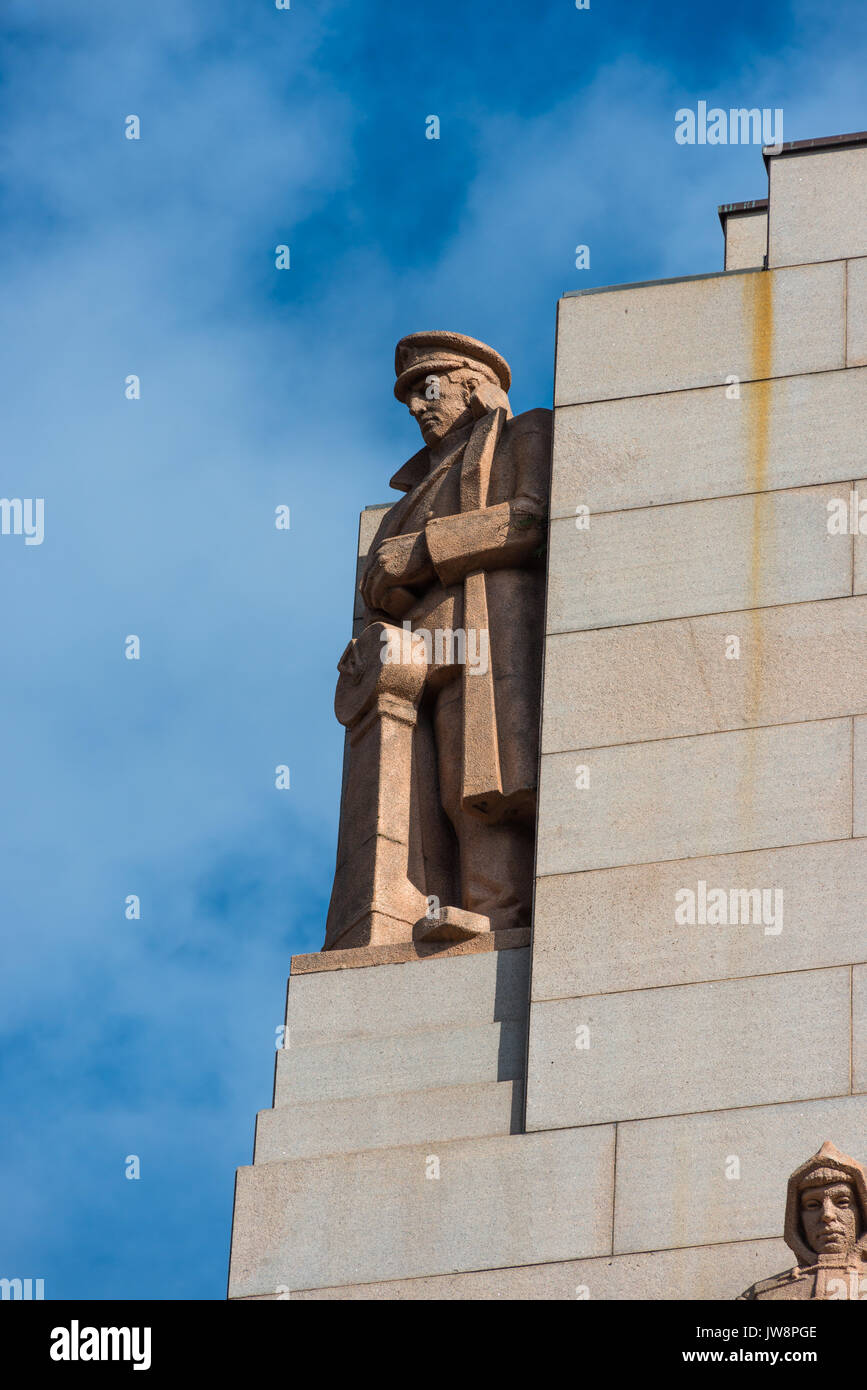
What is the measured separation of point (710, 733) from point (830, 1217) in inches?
149

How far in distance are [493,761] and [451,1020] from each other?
165cm

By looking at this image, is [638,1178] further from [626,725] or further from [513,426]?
[513,426]

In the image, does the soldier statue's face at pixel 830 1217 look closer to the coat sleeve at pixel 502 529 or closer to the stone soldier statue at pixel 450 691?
the stone soldier statue at pixel 450 691

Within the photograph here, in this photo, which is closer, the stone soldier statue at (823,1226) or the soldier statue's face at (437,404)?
the stone soldier statue at (823,1226)

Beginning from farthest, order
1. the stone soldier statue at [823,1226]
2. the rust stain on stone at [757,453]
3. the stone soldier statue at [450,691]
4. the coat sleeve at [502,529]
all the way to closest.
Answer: the coat sleeve at [502,529]
the stone soldier statue at [450,691]
the rust stain on stone at [757,453]
the stone soldier statue at [823,1226]

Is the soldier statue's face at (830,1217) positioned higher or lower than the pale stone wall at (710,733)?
lower

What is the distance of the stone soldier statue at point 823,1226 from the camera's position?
1264 centimetres

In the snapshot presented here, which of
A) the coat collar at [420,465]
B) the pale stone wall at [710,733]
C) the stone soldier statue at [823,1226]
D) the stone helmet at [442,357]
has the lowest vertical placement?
the stone soldier statue at [823,1226]

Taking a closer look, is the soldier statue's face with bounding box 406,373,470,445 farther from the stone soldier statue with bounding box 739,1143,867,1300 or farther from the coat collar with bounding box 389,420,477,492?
the stone soldier statue with bounding box 739,1143,867,1300

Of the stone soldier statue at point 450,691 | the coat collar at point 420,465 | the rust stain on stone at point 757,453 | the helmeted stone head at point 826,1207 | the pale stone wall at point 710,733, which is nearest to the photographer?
the helmeted stone head at point 826,1207

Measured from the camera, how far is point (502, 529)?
17.3 metres

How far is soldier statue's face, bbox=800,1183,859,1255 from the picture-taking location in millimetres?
12734

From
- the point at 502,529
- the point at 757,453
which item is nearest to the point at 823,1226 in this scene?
the point at 757,453

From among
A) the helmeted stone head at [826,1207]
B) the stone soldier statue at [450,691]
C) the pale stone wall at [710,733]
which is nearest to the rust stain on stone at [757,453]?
the pale stone wall at [710,733]
